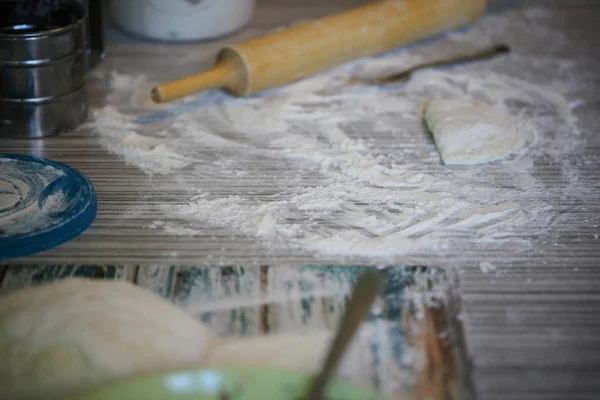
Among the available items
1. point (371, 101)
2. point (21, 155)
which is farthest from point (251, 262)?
point (371, 101)

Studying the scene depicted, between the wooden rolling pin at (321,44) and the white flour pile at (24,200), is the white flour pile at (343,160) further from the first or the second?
the white flour pile at (24,200)

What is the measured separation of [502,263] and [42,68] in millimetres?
774

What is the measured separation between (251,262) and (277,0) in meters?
1.13

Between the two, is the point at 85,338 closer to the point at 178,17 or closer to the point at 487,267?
the point at 487,267

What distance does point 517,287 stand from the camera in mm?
918

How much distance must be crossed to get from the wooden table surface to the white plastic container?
0.43m

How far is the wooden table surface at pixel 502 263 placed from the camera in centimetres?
80

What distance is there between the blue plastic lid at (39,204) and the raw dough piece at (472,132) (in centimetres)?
59

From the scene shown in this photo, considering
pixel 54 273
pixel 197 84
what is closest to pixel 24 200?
pixel 54 273

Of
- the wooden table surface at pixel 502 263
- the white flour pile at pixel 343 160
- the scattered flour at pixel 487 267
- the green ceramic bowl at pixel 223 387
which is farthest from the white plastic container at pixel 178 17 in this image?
the green ceramic bowl at pixel 223 387

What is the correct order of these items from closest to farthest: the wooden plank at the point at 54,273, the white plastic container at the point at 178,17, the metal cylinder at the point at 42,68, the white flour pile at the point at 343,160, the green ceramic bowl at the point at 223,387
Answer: the green ceramic bowl at the point at 223,387
the wooden plank at the point at 54,273
the white flour pile at the point at 343,160
the metal cylinder at the point at 42,68
the white plastic container at the point at 178,17

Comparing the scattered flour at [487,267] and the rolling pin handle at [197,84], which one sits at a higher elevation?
the rolling pin handle at [197,84]

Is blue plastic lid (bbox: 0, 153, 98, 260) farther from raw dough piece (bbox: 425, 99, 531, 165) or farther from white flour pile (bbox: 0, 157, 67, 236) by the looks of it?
raw dough piece (bbox: 425, 99, 531, 165)

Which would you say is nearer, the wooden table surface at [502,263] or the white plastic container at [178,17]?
the wooden table surface at [502,263]
